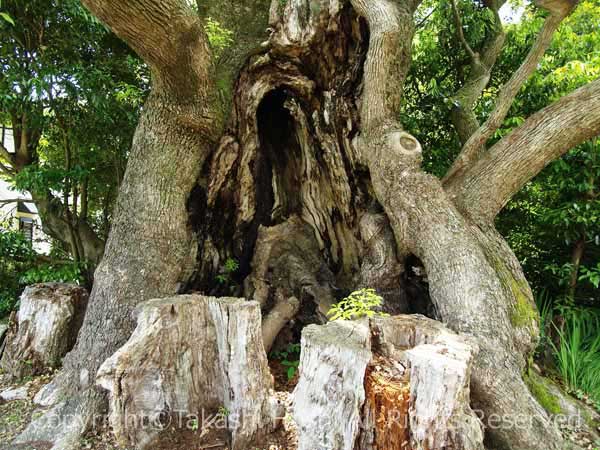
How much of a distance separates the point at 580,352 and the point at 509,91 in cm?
227

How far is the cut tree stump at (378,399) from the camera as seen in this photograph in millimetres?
1592

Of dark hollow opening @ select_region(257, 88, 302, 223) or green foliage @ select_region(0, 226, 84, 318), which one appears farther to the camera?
dark hollow opening @ select_region(257, 88, 302, 223)

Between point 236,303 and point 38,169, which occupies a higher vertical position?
point 38,169

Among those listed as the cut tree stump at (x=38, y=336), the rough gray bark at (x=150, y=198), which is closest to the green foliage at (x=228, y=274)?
the rough gray bark at (x=150, y=198)

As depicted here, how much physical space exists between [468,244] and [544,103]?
247cm

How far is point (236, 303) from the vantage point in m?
2.22

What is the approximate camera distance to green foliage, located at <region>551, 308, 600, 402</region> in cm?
277

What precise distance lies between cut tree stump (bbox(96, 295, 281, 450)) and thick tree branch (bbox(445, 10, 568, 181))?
6.86ft

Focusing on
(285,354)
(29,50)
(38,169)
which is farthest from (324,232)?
(29,50)

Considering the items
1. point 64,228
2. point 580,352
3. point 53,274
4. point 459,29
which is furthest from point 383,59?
point 64,228

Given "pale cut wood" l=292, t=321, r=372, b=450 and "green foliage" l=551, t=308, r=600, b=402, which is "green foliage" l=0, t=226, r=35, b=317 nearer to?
"pale cut wood" l=292, t=321, r=372, b=450

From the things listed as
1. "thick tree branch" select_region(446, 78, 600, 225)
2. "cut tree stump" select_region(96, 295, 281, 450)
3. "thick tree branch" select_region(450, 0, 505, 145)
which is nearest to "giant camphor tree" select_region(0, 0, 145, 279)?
"cut tree stump" select_region(96, 295, 281, 450)

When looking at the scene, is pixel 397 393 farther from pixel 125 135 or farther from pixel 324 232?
pixel 125 135

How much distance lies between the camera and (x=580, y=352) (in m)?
3.03
